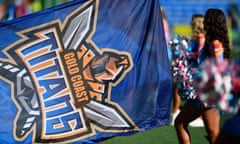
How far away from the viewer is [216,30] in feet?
17.0

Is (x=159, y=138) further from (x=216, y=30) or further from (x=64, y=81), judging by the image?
(x=216, y=30)

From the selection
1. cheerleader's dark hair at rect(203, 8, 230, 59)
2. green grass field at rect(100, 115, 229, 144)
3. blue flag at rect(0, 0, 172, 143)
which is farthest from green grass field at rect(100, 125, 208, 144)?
cheerleader's dark hair at rect(203, 8, 230, 59)

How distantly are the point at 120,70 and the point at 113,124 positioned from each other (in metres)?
0.57

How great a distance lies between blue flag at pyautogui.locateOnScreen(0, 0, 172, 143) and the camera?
6023mm

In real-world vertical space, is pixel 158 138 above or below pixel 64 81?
below

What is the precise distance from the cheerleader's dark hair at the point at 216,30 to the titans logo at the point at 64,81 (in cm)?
120

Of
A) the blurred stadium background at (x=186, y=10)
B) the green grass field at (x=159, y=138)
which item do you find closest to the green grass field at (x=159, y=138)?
the green grass field at (x=159, y=138)

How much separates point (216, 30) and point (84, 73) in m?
1.58

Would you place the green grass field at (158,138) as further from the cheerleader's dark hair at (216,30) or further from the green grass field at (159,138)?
the cheerleader's dark hair at (216,30)

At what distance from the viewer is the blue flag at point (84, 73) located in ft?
19.8

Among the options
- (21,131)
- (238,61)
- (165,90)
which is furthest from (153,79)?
(238,61)

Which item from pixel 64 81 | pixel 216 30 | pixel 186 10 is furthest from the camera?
pixel 186 10

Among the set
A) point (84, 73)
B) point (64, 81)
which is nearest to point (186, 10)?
point (84, 73)

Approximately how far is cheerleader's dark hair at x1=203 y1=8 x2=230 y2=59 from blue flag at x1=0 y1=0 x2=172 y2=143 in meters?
1.06
